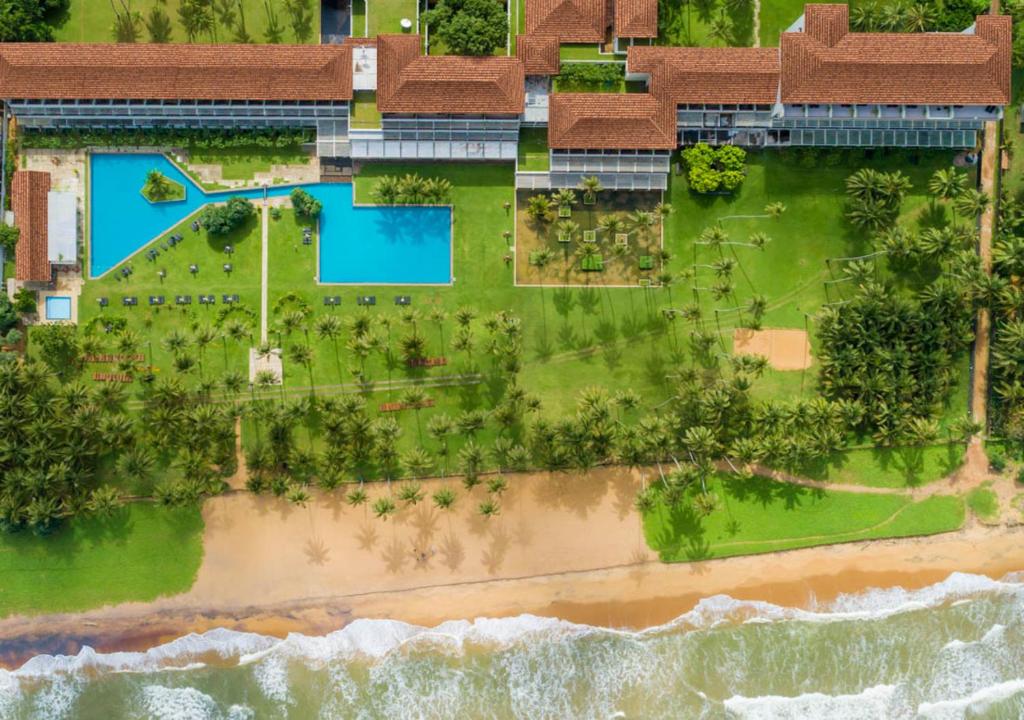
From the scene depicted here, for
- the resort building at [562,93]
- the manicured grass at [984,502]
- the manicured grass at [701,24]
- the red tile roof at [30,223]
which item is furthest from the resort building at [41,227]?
the manicured grass at [984,502]

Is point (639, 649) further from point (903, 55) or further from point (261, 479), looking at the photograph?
point (903, 55)

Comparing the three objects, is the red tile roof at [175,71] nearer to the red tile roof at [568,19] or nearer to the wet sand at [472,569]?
the red tile roof at [568,19]

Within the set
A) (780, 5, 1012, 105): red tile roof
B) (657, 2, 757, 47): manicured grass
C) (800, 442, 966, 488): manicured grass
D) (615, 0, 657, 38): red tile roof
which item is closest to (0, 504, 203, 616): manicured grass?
(800, 442, 966, 488): manicured grass

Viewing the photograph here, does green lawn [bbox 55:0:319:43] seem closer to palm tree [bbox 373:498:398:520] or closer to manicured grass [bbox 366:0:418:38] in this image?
manicured grass [bbox 366:0:418:38]

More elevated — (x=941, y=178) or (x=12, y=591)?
(x=941, y=178)

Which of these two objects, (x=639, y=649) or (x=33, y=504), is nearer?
(x=33, y=504)

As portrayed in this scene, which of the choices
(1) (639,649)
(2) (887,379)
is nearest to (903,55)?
(2) (887,379)
